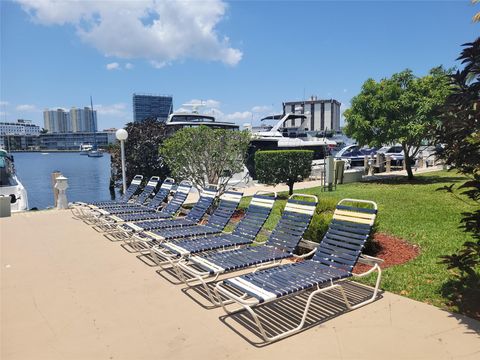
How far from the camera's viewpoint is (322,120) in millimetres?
116125

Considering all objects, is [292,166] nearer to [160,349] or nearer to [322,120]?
[160,349]

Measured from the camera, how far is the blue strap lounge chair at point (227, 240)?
5.04m

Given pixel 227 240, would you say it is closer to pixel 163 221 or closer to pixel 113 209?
Answer: pixel 163 221

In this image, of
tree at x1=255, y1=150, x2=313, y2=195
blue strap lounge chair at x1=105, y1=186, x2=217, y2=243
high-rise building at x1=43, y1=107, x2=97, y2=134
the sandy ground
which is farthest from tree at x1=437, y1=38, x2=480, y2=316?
high-rise building at x1=43, y1=107, x2=97, y2=134

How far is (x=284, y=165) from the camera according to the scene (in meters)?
12.8

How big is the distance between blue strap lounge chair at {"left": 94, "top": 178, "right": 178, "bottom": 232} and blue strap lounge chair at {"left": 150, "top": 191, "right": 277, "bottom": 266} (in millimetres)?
2289

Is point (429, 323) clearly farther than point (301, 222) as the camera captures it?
No

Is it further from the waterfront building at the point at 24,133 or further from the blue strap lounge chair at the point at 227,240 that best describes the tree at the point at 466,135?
the waterfront building at the point at 24,133

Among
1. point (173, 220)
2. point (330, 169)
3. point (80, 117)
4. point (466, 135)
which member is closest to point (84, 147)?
point (80, 117)

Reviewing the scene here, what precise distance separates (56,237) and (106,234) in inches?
38.2

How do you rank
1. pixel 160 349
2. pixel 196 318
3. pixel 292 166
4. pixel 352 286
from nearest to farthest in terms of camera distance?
1. pixel 160 349
2. pixel 196 318
3. pixel 352 286
4. pixel 292 166

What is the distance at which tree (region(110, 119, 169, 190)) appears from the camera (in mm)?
12633

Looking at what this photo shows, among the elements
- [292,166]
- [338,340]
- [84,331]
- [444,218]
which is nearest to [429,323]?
[338,340]

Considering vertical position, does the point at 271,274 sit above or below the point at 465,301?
above
